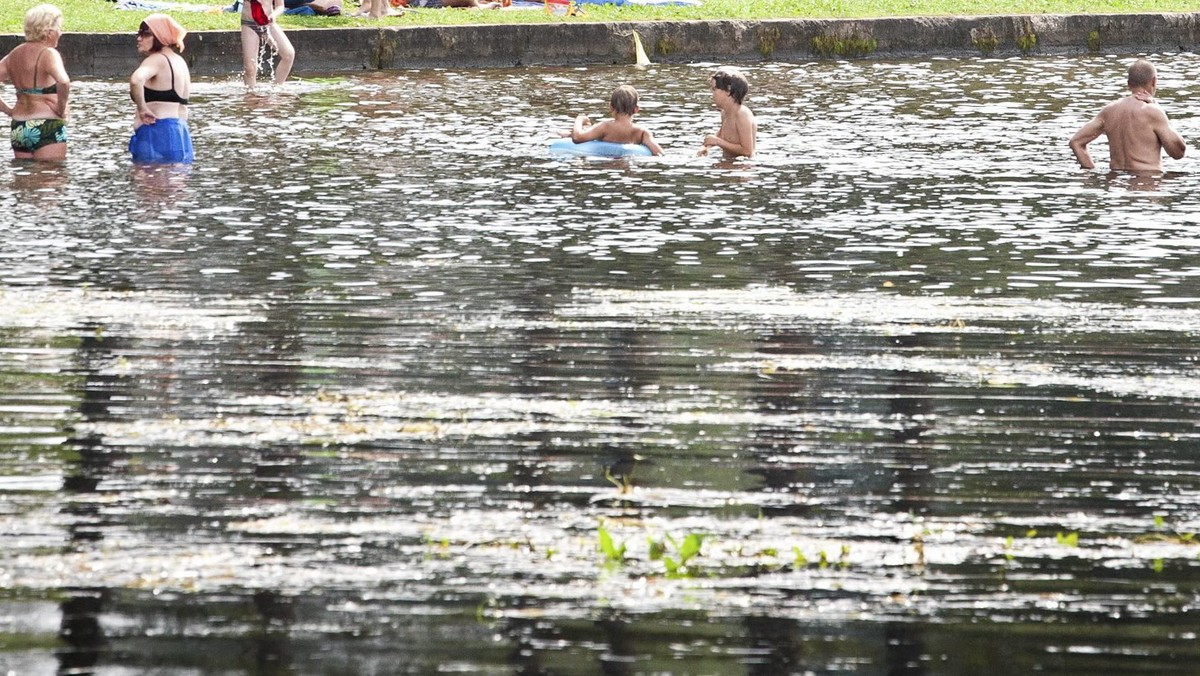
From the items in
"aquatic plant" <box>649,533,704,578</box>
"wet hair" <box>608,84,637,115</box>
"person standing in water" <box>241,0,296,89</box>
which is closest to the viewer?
"aquatic plant" <box>649,533,704,578</box>

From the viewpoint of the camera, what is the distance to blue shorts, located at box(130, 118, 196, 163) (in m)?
15.5

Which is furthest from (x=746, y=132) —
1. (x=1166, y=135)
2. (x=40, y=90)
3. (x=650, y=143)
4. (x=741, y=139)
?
(x=40, y=90)

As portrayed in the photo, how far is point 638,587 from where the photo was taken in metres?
5.20

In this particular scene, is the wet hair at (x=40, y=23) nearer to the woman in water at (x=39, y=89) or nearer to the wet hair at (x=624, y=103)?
the woman in water at (x=39, y=89)

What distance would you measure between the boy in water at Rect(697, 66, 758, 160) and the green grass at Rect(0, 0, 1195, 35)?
10984 millimetres

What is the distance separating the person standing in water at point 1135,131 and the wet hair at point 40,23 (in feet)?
27.0

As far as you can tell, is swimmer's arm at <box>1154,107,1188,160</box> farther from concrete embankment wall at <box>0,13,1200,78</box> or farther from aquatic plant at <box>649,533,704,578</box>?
concrete embankment wall at <box>0,13,1200,78</box>

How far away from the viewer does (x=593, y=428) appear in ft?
22.7

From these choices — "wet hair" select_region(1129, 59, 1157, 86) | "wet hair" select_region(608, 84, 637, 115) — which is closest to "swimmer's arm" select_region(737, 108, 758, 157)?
"wet hair" select_region(608, 84, 637, 115)

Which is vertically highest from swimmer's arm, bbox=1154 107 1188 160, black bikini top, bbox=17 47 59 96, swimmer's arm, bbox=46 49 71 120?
swimmer's arm, bbox=46 49 71 120

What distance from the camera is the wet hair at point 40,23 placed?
49.3 ft

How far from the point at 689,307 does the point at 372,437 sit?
3046 mm

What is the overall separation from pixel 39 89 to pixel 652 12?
48.3 feet

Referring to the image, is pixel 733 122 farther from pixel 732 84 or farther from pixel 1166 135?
pixel 1166 135
